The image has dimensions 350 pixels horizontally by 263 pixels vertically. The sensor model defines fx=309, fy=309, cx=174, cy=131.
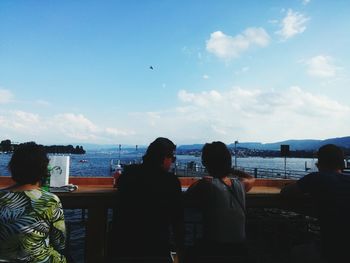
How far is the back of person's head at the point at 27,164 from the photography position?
221 centimetres

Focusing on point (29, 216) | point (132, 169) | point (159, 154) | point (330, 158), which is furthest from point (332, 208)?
point (29, 216)

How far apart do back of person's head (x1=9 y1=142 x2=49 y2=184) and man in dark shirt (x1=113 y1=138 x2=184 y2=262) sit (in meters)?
0.62

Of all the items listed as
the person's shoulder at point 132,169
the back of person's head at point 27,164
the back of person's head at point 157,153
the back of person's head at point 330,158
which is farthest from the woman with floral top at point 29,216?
the back of person's head at point 330,158

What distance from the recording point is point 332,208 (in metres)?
2.71

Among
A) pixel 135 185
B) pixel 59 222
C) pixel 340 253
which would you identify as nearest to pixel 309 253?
pixel 340 253

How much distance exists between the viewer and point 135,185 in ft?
8.13

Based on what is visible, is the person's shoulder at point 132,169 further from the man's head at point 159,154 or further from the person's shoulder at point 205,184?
the person's shoulder at point 205,184

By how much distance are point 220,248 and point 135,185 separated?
0.86 metres

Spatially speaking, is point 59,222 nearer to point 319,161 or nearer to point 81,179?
point 81,179

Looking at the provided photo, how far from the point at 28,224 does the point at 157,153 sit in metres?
1.08

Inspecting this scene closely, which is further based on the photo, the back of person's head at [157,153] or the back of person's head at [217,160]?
the back of person's head at [217,160]

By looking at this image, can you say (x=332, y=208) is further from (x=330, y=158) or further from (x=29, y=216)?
(x=29, y=216)

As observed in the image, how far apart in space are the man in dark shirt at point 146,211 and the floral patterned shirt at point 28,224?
0.50 m

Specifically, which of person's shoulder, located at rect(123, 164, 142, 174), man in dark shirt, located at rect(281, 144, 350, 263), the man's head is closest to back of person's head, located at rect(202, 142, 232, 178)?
the man's head
